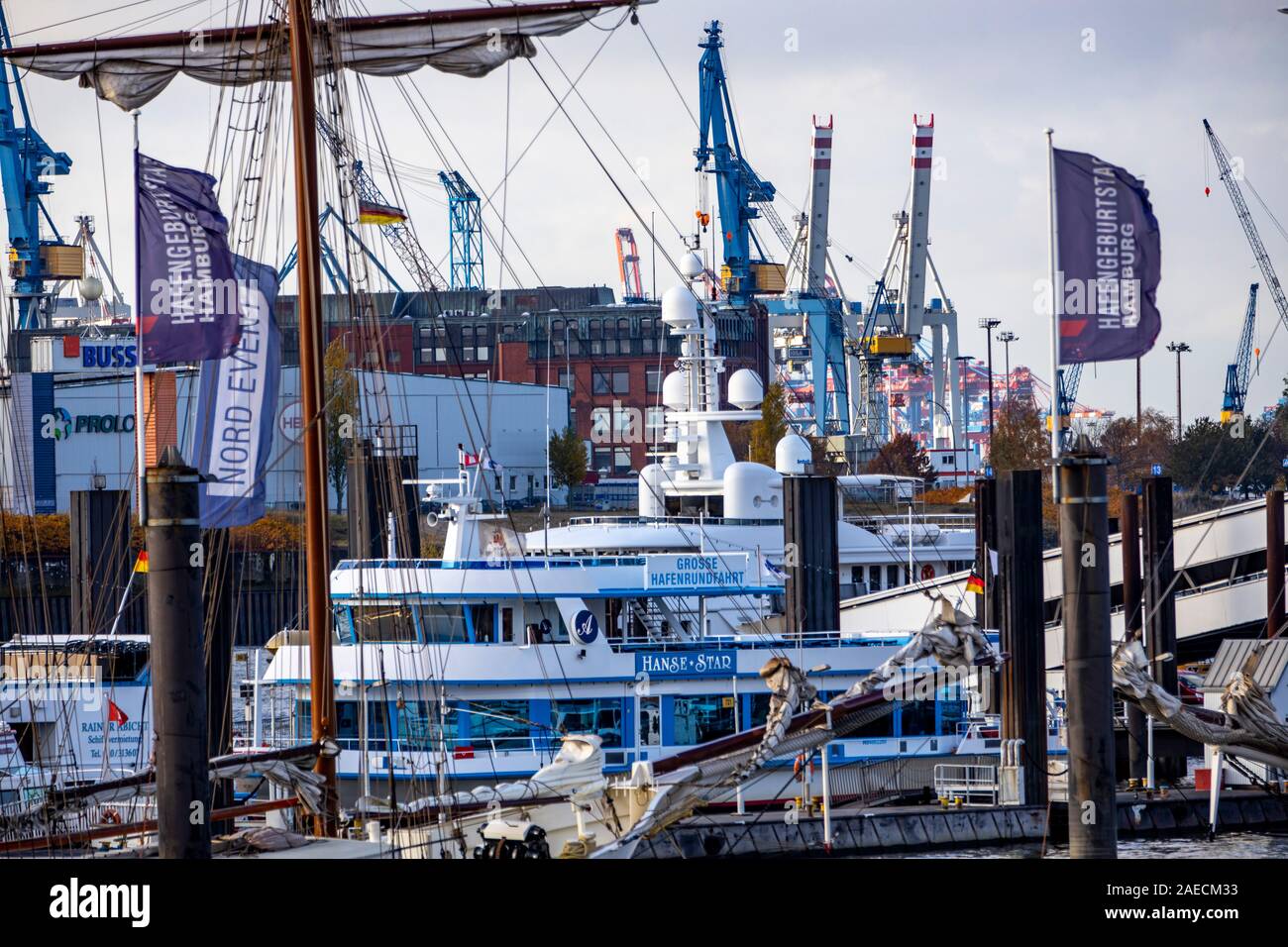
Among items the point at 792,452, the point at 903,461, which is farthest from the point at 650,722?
the point at 903,461

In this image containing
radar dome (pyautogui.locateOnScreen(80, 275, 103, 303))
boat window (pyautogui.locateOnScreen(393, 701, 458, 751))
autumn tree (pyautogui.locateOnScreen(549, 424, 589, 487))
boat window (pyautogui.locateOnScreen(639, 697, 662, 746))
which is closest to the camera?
boat window (pyautogui.locateOnScreen(393, 701, 458, 751))

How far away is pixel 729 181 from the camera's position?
4528 inches

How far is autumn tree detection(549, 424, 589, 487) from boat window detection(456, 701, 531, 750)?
57.3 metres

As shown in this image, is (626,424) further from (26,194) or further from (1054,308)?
(1054,308)

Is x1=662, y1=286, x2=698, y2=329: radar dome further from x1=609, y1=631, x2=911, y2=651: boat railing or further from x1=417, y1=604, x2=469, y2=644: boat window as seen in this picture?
x1=417, y1=604, x2=469, y2=644: boat window

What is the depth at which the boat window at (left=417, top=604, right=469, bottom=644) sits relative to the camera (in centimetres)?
3306

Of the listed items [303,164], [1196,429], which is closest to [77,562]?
[303,164]

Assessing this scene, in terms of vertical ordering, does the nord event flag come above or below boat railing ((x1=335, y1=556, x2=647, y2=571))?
above

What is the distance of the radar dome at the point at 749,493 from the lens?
46.4 meters

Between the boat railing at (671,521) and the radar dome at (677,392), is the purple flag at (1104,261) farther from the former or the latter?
the radar dome at (677,392)

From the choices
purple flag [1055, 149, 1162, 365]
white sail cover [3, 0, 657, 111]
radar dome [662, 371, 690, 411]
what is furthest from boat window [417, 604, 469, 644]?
purple flag [1055, 149, 1162, 365]

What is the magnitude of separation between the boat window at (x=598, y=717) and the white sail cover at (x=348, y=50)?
12.1 meters

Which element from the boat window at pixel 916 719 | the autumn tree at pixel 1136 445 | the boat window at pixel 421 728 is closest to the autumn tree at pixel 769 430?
Result: the autumn tree at pixel 1136 445
